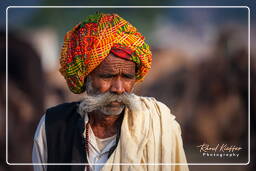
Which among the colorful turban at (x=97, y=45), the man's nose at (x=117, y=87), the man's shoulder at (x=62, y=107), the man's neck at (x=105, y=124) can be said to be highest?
the colorful turban at (x=97, y=45)

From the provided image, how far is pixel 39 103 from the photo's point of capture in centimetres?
307

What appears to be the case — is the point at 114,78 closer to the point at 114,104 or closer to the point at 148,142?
the point at 114,104

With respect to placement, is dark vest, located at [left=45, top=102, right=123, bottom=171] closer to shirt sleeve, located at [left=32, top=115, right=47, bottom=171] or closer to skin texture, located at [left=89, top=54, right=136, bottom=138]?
shirt sleeve, located at [left=32, top=115, right=47, bottom=171]

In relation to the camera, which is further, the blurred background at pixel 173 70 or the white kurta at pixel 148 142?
the blurred background at pixel 173 70

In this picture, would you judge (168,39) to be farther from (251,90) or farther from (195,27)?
(251,90)

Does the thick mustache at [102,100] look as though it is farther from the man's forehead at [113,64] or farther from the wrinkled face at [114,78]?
the man's forehead at [113,64]

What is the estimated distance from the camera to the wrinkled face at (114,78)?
258 centimetres

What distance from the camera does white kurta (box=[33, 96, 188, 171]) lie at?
103 inches

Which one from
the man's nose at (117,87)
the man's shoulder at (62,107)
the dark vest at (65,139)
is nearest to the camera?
the man's nose at (117,87)

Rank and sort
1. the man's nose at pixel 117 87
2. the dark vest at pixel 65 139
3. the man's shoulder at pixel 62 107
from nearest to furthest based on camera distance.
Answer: the man's nose at pixel 117 87, the dark vest at pixel 65 139, the man's shoulder at pixel 62 107

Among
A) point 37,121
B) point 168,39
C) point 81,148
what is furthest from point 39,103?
point 168,39

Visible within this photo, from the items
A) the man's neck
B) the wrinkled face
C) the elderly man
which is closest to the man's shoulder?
the elderly man

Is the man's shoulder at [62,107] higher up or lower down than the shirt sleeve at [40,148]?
higher up

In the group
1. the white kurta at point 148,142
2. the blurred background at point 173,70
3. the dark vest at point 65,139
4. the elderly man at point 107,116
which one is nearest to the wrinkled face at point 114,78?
the elderly man at point 107,116
